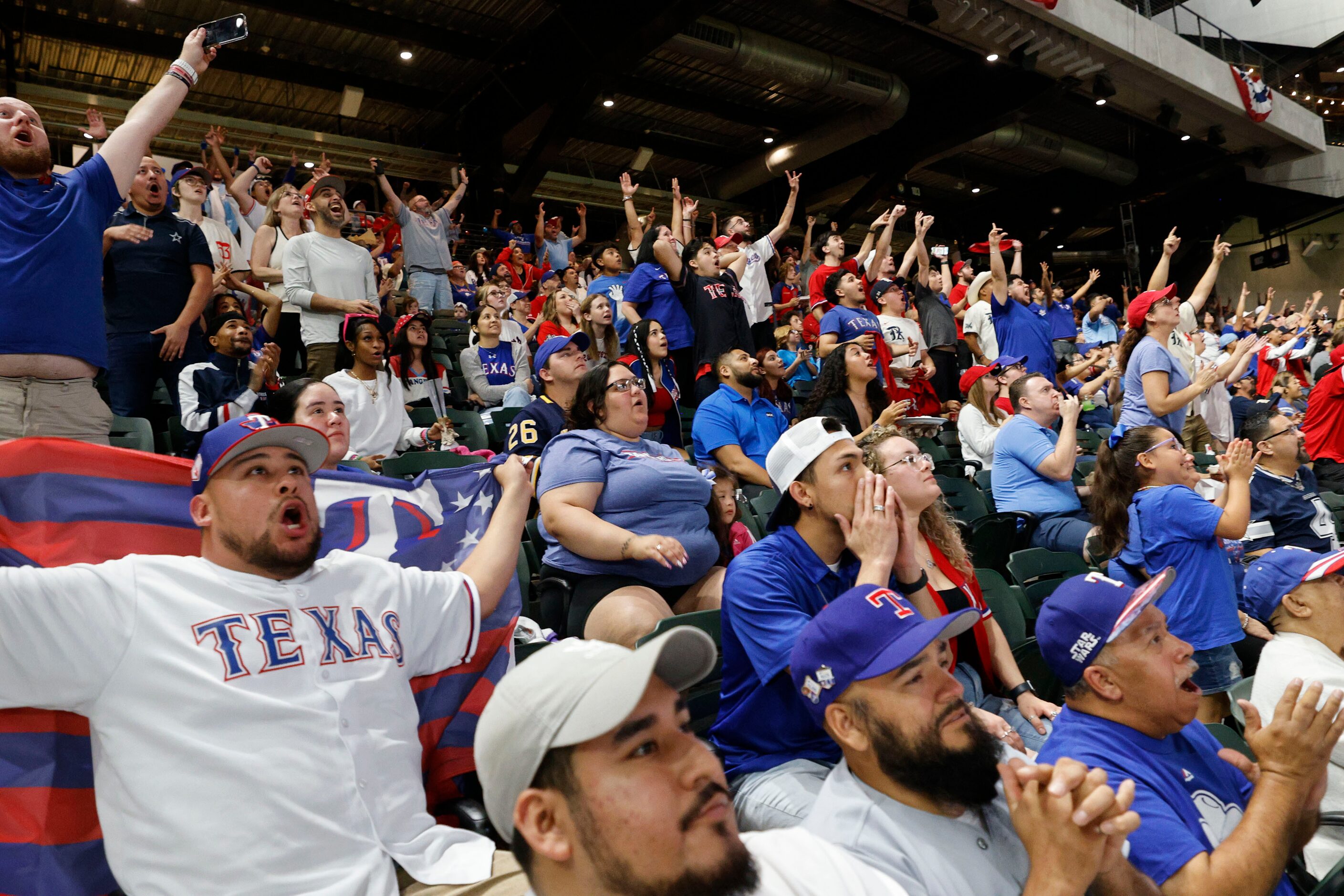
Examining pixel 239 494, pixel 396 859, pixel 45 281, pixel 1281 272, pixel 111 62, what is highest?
pixel 111 62

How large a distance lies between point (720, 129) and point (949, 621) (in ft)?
50.9

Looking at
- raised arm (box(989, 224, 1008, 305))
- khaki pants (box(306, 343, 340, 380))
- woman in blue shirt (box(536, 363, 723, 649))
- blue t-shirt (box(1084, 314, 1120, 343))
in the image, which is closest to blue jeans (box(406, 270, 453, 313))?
khaki pants (box(306, 343, 340, 380))

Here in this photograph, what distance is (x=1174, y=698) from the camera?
1.78 meters

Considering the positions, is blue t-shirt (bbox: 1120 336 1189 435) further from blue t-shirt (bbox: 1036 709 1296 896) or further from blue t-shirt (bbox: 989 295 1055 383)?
blue t-shirt (bbox: 1036 709 1296 896)

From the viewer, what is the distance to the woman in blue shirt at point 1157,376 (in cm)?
520

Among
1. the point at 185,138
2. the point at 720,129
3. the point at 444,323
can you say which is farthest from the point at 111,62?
the point at 720,129

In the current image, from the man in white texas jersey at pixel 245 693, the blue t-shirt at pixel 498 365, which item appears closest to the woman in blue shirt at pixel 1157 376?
the blue t-shirt at pixel 498 365

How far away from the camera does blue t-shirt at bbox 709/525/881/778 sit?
1948 millimetres

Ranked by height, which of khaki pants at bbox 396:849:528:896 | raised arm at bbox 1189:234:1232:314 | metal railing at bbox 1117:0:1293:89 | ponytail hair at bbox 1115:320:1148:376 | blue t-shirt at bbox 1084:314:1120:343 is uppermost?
metal railing at bbox 1117:0:1293:89

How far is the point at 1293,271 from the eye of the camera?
21359mm

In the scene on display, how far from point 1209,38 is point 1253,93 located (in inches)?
52.5

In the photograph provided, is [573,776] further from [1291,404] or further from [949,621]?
[1291,404]

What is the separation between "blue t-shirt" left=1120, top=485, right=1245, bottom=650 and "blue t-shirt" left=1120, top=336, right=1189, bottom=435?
2188 millimetres

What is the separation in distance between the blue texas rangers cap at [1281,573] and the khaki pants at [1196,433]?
4503 millimetres
